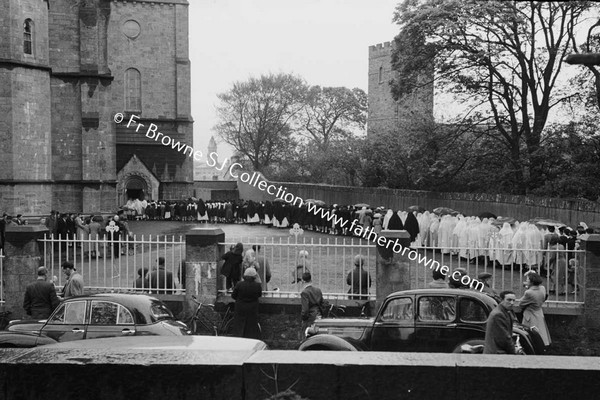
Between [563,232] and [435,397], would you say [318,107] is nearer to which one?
[563,232]

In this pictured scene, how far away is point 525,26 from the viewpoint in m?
35.1

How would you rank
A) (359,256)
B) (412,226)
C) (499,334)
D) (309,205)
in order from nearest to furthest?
1. (499,334)
2. (359,256)
3. (412,226)
4. (309,205)

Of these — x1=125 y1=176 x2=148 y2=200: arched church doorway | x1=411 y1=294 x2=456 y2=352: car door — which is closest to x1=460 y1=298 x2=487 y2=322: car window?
x1=411 y1=294 x2=456 y2=352: car door

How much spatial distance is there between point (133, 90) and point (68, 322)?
1757 inches

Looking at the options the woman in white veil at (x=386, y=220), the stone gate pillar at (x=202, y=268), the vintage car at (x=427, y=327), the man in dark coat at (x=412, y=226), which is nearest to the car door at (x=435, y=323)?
the vintage car at (x=427, y=327)

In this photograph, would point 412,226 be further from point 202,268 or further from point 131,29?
point 131,29

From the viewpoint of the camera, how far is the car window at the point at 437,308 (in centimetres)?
1004

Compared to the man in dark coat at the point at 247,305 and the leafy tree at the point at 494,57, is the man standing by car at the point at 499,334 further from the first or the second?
the leafy tree at the point at 494,57

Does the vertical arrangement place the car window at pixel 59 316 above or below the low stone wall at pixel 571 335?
above

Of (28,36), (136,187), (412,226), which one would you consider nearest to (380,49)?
(136,187)

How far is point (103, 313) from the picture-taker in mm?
10820

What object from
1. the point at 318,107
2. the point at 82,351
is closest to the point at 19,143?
the point at 82,351

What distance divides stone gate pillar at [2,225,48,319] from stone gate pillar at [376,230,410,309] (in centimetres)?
667

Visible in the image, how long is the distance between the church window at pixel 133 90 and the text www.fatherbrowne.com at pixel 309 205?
111cm
